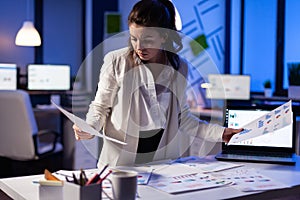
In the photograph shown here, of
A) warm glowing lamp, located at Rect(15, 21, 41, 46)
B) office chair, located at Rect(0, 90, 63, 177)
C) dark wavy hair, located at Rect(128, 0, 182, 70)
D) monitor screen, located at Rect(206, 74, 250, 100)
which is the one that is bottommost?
office chair, located at Rect(0, 90, 63, 177)

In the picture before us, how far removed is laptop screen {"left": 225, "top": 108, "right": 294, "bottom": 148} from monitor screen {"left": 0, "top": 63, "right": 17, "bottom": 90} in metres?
3.44

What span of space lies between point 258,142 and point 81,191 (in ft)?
3.31

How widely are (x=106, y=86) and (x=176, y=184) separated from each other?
0.48 m

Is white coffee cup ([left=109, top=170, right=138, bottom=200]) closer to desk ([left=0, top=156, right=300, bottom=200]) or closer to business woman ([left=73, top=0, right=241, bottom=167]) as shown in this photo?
desk ([left=0, top=156, right=300, bottom=200])

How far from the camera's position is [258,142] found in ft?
6.16

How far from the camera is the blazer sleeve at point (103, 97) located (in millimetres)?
1657

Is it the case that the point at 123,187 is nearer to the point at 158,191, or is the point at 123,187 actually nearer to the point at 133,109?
the point at 158,191

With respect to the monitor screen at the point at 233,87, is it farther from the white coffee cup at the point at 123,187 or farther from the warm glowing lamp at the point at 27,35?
the white coffee cup at the point at 123,187

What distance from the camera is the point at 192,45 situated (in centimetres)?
499

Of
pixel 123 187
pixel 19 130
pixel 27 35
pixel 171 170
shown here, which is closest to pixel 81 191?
pixel 123 187

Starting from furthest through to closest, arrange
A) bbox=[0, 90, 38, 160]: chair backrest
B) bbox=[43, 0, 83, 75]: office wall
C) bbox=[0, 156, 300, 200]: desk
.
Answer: bbox=[43, 0, 83, 75]: office wall, bbox=[0, 90, 38, 160]: chair backrest, bbox=[0, 156, 300, 200]: desk

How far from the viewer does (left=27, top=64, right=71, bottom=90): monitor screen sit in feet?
16.4

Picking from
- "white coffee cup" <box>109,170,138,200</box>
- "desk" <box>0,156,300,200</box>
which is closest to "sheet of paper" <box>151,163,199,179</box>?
"desk" <box>0,156,300,200</box>

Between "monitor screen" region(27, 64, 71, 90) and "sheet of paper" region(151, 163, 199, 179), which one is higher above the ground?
"monitor screen" region(27, 64, 71, 90)
